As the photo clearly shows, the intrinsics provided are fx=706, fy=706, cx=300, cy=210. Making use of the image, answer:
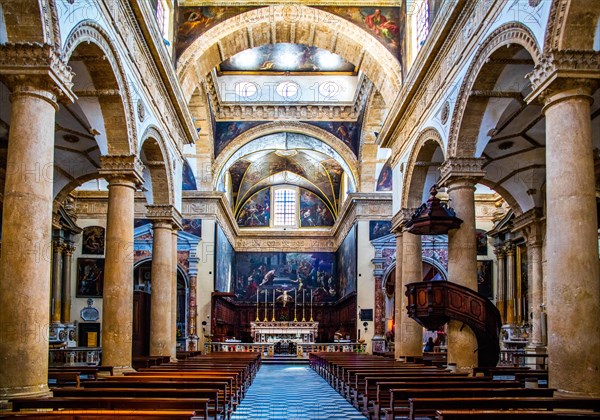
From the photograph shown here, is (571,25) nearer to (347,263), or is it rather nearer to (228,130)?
(228,130)

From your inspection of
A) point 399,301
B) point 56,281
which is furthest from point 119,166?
point 56,281

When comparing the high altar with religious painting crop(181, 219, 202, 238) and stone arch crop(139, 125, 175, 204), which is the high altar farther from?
stone arch crop(139, 125, 175, 204)

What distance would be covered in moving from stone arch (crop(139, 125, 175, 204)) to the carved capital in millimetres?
8659

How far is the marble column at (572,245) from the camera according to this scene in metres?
9.53

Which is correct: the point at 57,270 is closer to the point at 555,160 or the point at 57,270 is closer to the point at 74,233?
the point at 74,233

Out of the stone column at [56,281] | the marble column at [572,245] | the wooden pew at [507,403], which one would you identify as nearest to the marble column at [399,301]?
the marble column at [572,245]

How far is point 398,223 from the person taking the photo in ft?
71.0

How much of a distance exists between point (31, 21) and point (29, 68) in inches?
25.3

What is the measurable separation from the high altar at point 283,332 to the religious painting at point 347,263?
2.85 m

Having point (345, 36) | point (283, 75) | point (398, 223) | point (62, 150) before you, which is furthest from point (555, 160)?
point (283, 75)

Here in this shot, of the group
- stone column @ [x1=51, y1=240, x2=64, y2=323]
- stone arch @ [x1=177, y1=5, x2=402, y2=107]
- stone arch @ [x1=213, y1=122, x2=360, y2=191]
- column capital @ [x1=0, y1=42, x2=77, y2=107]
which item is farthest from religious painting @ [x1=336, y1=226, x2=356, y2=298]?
column capital @ [x1=0, y1=42, x2=77, y2=107]

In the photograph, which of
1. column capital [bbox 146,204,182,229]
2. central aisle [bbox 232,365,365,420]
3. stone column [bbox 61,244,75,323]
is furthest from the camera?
stone column [bbox 61,244,75,323]

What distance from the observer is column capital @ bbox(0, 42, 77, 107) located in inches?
375

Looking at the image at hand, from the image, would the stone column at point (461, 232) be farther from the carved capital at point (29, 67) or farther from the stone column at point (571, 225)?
the carved capital at point (29, 67)
